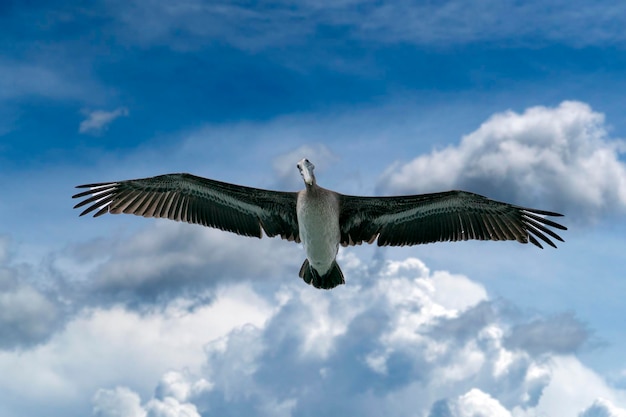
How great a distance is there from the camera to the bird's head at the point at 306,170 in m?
16.0

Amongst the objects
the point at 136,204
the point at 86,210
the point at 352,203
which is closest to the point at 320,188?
the point at 352,203

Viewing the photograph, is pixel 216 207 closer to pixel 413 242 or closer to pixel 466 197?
pixel 413 242

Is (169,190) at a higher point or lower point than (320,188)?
higher

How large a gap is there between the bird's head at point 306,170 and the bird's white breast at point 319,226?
1.57ft

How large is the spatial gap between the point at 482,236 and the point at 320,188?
4.63m

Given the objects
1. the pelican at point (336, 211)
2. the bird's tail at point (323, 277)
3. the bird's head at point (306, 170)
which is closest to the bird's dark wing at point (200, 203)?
the pelican at point (336, 211)

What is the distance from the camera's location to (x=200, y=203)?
60.6 feet

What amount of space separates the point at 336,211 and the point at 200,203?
3.69 meters

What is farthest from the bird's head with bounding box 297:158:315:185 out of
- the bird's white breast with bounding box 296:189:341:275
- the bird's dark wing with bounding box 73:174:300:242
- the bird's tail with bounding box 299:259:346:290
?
the bird's tail with bounding box 299:259:346:290

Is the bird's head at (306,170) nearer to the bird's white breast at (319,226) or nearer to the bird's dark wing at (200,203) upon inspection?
the bird's white breast at (319,226)

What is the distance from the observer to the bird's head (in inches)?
631

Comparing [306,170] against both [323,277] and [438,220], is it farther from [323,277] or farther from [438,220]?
[438,220]

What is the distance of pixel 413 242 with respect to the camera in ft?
60.6

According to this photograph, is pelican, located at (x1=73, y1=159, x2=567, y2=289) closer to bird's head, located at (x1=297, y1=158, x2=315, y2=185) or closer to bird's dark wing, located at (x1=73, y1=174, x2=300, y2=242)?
bird's dark wing, located at (x1=73, y1=174, x2=300, y2=242)
